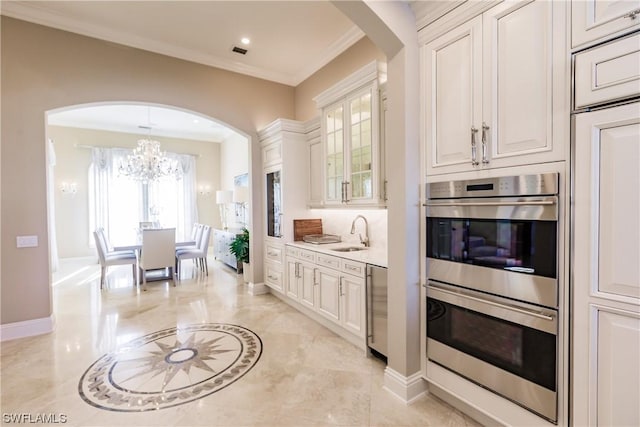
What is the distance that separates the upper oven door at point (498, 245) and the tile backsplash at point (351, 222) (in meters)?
1.32

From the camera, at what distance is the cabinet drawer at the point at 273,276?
4.26 meters

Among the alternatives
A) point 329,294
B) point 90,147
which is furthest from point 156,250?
point 90,147

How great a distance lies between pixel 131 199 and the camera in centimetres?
809

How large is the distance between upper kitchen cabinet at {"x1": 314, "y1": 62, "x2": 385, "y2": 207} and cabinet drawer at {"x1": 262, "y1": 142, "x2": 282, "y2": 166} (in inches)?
33.5

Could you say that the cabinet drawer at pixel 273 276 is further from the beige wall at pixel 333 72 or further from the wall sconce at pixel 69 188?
the wall sconce at pixel 69 188

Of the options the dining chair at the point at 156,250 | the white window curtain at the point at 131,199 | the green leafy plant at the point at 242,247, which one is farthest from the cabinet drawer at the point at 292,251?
the white window curtain at the point at 131,199

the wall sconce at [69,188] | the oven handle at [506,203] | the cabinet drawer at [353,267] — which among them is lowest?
the cabinet drawer at [353,267]

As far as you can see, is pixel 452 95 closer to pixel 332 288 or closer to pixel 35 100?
pixel 332 288

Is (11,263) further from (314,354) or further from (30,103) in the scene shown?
(314,354)

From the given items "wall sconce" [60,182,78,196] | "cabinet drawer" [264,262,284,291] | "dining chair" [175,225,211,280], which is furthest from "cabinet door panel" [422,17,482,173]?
"wall sconce" [60,182,78,196]

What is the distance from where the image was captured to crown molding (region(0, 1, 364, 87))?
323cm

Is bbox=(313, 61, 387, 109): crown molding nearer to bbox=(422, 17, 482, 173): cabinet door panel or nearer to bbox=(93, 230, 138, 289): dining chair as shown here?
bbox=(422, 17, 482, 173): cabinet door panel

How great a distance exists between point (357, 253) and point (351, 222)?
2.60 ft

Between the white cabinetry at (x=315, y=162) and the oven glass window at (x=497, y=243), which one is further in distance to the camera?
the white cabinetry at (x=315, y=162)
